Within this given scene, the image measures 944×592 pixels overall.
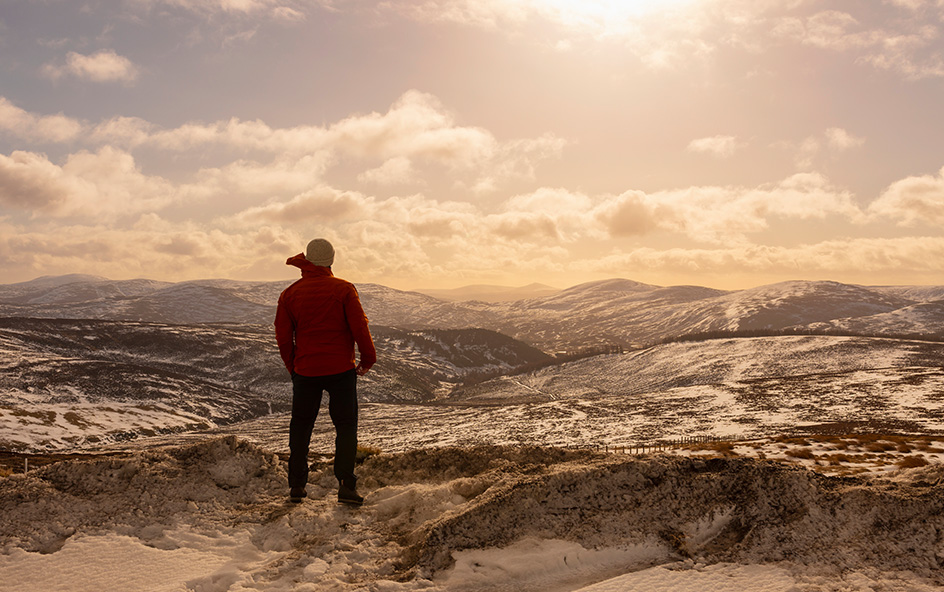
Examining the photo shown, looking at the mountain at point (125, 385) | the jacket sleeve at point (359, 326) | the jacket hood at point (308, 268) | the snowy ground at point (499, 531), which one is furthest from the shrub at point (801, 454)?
the mountain at point (125, 385)

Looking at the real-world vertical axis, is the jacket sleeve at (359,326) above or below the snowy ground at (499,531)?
above

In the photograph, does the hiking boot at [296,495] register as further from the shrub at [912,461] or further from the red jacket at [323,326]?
the shrub at [912,461]

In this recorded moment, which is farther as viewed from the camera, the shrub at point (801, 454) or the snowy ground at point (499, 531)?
the shrub at point (801, 454)

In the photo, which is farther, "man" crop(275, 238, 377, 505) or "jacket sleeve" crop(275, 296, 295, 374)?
"jacket sleeve" crop(275, 296, 295, 374)

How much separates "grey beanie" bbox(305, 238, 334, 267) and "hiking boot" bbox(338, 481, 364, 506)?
2986 mm

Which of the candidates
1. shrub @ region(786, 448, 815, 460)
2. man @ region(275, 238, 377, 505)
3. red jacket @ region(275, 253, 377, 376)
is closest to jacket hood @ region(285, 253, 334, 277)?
man @ region(275, 238, 377, 505)

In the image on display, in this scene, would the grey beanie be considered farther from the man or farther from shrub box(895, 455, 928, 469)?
shrub box(895, 455, 928, 469)

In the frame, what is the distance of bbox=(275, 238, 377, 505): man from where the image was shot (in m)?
6.43

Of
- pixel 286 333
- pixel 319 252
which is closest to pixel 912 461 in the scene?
pixel 319 252

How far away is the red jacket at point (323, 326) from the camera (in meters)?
6.42

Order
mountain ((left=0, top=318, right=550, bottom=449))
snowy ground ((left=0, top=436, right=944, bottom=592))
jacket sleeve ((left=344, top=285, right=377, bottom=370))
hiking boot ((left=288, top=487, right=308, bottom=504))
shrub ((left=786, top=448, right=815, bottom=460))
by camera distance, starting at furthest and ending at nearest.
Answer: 1. mountain ((left=0, top=318, right=550, bottom=449))
2. shrub ((left=786, top=448, right=815, bottom=460))
3. hiking boot ((left=288, top=487, right=308, bottom=504))
4. jacket sleeve ((left=344, top=285, right=377, bottom=370))
5. snowy ground ((left=0, top=436, right=944, bottom=592))

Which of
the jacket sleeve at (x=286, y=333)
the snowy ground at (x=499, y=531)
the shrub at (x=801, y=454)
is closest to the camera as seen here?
the snowy ground at (x=499, y=531)

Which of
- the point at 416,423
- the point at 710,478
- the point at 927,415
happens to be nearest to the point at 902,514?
the point at 710,478

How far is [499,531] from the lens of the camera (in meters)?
5.16
